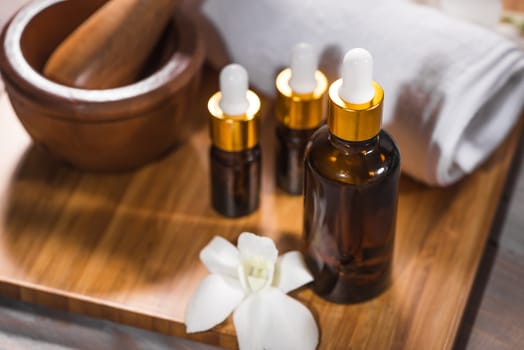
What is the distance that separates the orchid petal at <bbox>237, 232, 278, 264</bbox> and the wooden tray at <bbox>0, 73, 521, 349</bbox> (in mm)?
45

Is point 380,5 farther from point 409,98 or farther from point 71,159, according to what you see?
point 71,159

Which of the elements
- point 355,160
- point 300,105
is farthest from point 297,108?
point 355,160

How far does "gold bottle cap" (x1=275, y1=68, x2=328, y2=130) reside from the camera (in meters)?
0.71

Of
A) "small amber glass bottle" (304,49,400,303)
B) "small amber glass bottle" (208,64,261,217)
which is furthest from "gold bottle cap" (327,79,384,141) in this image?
"small amber glass bottle" (208,64,261,217)

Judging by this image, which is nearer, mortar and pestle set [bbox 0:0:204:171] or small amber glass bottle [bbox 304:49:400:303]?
small amber glass bottle [bbox 304:49:400:303]

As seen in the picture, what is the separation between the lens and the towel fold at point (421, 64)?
73cm

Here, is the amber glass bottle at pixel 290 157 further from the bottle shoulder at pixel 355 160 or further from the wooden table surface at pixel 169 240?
the bottle shoulder at pixel 355 160

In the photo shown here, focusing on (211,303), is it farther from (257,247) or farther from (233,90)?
(233,90)

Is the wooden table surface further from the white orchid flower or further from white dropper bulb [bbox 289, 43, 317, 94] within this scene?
white dropper bulb [bbox 289, 43, 317, 94]

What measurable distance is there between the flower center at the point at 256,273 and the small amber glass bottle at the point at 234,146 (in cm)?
8

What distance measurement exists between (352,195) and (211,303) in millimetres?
150

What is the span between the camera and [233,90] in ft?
2.18

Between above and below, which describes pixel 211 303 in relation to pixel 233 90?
below

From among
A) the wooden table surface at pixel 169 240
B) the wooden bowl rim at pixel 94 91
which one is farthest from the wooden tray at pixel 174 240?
the wooden bowl rim at pixel 94 91
